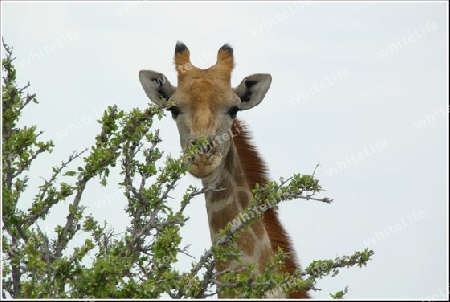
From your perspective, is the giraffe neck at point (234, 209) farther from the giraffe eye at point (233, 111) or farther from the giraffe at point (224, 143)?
the giraffe eye at point (233, 111)

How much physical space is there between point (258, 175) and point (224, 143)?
0.90 meters

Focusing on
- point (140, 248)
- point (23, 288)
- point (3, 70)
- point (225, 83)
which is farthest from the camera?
point (225, 83)

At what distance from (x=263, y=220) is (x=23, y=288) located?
4.40m

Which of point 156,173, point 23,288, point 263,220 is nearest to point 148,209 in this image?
point 156,173

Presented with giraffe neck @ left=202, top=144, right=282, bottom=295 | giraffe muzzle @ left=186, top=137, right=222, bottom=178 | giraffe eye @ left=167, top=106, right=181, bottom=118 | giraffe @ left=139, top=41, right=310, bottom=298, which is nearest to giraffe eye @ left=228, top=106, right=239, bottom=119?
giraffe @ left=139, top=41, right=310, bottom=298

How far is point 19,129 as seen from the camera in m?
8.41

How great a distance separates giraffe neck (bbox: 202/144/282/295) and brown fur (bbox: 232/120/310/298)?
221mm

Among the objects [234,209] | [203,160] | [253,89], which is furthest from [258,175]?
[203,160]

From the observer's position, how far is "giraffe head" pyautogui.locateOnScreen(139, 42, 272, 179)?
33.2 ft

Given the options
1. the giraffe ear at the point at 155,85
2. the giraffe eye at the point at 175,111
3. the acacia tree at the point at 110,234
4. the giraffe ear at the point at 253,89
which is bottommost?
the acacia tree at the point at 110,234

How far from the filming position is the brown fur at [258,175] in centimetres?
1098

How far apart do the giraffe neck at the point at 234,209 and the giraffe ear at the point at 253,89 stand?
2.59ft

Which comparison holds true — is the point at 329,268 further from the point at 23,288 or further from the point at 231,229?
the point at 23,288

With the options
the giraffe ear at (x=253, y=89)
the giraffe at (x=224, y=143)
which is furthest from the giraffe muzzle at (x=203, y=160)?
the giraffe ear at (x=253, y=89)
